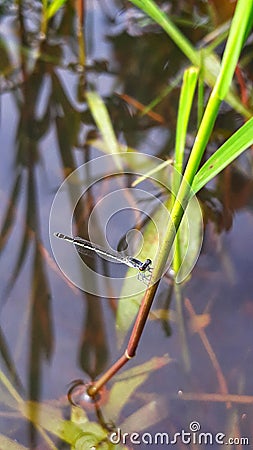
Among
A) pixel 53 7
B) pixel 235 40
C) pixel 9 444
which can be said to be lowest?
pixel 9 444

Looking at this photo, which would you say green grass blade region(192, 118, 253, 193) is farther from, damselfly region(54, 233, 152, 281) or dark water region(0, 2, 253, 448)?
dark water region(0, 2, 253, 448)

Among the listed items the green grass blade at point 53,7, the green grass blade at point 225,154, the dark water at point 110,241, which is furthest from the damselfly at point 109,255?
the green grass blade at point 53,7

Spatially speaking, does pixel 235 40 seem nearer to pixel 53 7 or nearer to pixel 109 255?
pixel 109 255

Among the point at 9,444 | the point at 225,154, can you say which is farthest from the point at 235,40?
the point at 9,444

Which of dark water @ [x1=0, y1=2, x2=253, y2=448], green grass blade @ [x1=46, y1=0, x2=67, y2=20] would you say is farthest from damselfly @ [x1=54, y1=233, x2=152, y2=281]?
green grass blade @ [x1=46, y1=0, x2=67, y2=20]

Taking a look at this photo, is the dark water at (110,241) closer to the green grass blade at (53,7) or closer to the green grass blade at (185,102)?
the green grass blade at (53,7)

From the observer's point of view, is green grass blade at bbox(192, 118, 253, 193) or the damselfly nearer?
green grass blade at bbox(192, 118, 253, 193)

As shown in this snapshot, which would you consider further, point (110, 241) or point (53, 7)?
point (53, 7)

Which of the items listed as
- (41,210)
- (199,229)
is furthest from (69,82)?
(199,229)
